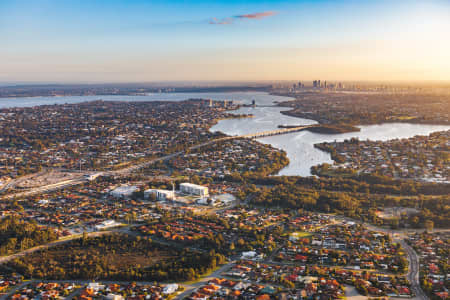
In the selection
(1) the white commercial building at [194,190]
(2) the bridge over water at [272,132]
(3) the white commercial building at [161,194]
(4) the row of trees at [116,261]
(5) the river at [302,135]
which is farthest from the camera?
(2) the bridge over water at [272,132]

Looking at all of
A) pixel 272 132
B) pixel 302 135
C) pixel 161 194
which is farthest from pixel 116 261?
pixel 272 132

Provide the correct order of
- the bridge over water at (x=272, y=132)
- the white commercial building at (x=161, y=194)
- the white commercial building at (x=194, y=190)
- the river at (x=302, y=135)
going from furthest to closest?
the bridge over water at (x=272, y=132)
the river at (x=302, y=135)
the white commercial building at (x=194, y=190)
the white commercial building at (x=161, y=194)

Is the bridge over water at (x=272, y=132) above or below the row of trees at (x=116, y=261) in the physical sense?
above

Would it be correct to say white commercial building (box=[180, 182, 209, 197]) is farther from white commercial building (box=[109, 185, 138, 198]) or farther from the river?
the river

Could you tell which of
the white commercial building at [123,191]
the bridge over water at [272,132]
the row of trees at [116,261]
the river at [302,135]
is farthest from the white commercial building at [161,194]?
the bridge over water at [272,132]

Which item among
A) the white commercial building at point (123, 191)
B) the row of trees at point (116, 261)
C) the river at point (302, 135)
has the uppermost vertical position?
the river at point (302, 135)

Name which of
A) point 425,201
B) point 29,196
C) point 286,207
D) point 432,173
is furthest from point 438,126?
point 29,196

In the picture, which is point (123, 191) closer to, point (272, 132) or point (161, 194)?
point (161, 194)

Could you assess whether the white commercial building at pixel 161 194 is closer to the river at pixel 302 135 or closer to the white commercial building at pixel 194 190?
the white commercial building at pixel 194 190

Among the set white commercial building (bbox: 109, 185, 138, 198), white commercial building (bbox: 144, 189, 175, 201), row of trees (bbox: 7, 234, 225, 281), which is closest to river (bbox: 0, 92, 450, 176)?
white commercial building (bbox: 144, 189, 175, 201)
